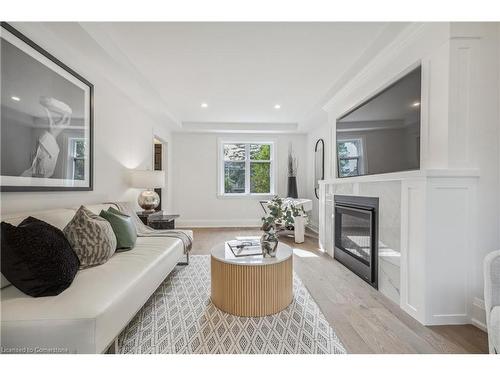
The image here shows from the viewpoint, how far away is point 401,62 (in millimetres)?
2023

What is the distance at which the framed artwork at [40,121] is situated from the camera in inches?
58.7

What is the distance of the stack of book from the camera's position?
6.35 ft

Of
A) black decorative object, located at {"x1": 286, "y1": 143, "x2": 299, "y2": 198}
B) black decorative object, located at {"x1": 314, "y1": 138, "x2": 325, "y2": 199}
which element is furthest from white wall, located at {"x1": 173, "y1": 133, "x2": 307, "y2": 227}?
black decorative object, located at {"x1": 314, "y1": 138, "x2": 325, "y2": 199}

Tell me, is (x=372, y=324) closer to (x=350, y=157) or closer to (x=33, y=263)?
(x=350, y=157)

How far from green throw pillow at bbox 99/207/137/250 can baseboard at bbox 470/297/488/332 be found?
111 inches

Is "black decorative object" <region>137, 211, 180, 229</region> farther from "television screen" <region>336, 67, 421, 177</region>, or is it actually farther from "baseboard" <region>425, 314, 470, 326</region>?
"baseboard" <region>425, 314, 470, 326</region>

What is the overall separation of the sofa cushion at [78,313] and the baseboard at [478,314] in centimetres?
241

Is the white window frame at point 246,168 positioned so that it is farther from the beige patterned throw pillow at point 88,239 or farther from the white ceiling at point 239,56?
the beige patterned throw pillow at point 88,239

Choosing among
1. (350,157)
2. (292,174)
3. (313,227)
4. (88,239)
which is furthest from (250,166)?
(88,239)

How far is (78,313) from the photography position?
1.02m

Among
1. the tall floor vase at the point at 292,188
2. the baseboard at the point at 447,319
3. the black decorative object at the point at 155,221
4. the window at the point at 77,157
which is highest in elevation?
the window at the point at 77,157

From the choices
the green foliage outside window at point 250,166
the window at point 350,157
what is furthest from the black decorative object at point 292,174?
the window at point 350,157
